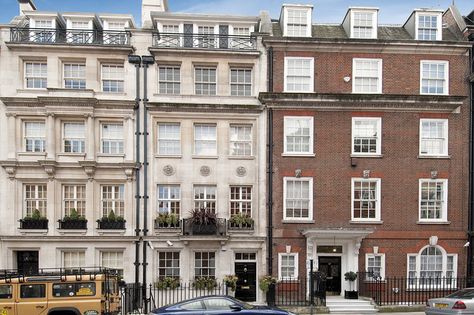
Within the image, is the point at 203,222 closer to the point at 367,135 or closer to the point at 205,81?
the point at 205,81

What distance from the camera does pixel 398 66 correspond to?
23.1 m

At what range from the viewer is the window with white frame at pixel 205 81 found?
2291 cm

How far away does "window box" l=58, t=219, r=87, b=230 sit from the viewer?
21625 millimetres

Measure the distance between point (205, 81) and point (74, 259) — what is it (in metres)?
11.1

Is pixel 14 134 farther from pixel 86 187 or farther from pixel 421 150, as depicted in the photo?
pixel 421 150

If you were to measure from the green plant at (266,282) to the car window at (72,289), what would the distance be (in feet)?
28.5

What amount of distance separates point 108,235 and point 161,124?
6.12m

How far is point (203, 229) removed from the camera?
21.6 m

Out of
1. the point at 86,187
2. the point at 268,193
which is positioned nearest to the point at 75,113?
the point at 86,187

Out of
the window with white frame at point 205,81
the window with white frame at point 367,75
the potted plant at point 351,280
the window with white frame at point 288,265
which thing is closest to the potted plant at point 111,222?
the window with white frame at point 205,81

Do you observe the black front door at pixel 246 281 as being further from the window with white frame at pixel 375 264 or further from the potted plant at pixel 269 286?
the window with white frame at pixel 375 264

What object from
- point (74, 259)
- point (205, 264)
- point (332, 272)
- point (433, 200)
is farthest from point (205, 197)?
point (433, 200)

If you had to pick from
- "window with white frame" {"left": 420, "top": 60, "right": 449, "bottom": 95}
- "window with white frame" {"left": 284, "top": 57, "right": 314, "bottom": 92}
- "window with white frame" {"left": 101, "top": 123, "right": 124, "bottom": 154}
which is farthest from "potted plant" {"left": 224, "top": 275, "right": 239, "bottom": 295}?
"window with white frame" {"left": 420, "top": 60, "right": 449, "bottom": 95}

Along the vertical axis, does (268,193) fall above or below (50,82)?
below
